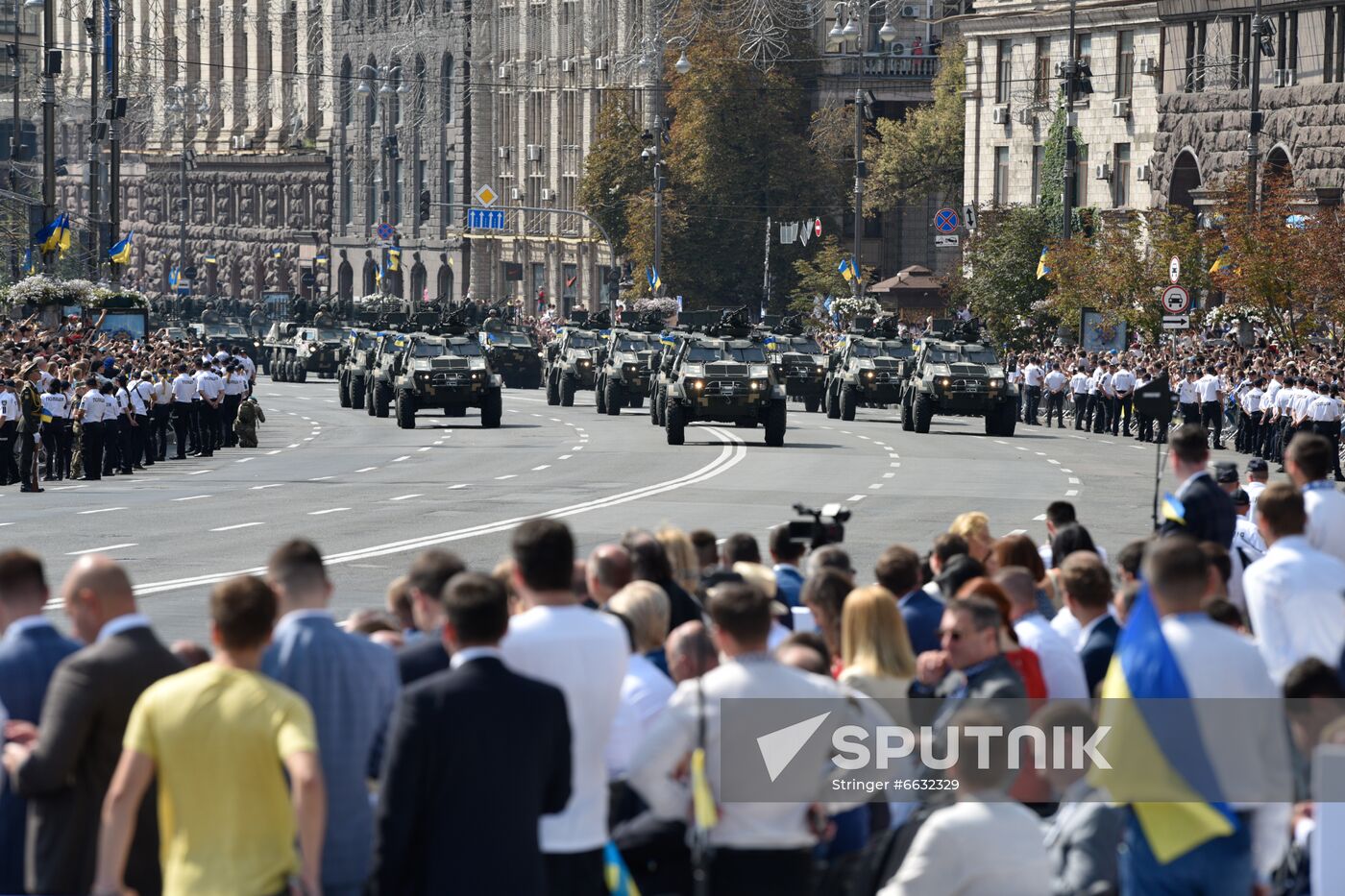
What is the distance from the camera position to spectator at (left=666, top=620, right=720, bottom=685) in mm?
8508

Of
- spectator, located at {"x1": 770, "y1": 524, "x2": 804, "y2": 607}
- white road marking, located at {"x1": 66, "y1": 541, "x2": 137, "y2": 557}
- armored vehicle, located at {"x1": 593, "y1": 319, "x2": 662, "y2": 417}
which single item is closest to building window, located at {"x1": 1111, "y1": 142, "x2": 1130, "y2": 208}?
armored vehicle, located at {"x1": 593, "y1": 319, "x2": 662, "y2": 417}

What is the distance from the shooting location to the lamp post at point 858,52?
67812 mm

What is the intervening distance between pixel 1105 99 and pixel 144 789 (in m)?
66.8

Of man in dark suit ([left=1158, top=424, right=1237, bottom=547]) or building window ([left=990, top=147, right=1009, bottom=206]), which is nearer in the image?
man in dark suit ([left=1158, top=424, right=1237, bottom=547])

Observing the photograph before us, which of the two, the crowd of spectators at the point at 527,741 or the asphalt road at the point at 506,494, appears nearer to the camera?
the crowd of spectators at the point at 527,741

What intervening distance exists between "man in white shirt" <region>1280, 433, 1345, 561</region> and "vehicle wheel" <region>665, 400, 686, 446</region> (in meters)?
31.7

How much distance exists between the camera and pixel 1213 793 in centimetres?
772

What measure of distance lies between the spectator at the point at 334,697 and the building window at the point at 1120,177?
64.6 m

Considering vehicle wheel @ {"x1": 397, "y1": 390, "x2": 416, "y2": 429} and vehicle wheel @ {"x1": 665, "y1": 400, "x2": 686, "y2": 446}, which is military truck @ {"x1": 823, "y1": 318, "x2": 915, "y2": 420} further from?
vehicle wheel @ {"x1": 665, "y1": 400, "x2": 686, "y2": 446}

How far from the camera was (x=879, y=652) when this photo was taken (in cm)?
887

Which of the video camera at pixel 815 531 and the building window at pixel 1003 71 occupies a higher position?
the building window at pixel 1003 71

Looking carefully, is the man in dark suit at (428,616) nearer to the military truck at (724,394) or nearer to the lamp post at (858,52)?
the military truck at (724,394)

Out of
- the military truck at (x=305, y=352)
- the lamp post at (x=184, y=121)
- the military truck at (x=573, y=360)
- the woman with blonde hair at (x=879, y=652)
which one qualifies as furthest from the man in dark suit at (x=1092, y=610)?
the lamp post at (x=184, y=121)

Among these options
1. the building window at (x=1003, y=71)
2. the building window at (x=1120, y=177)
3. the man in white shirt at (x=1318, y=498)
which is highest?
the building window at (x=1003, y=71)
